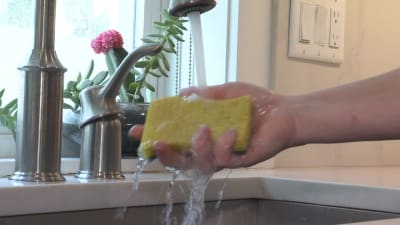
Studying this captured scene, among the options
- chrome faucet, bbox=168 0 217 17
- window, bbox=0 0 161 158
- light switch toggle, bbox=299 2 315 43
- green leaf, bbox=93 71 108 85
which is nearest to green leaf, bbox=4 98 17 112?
window, bbox=0 0 161 158

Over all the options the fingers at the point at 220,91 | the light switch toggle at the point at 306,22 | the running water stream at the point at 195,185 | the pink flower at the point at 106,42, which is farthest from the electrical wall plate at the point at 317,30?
the fingers at the point at 220,91

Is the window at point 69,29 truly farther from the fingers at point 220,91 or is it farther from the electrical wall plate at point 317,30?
the fingers at point 220,91

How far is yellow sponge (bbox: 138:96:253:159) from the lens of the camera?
29.1 inches

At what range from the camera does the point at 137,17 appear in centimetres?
153

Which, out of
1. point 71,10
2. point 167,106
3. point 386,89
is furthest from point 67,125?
point 386,89

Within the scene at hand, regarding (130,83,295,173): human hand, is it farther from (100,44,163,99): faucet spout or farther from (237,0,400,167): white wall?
(237,0,400,167): white wall

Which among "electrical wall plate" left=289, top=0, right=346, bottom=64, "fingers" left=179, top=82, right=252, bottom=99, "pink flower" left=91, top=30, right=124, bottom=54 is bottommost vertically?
"fingers" left=179, top=82, right=252, bottom=99

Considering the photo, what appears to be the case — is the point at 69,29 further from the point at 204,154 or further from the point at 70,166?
the point at 204,154

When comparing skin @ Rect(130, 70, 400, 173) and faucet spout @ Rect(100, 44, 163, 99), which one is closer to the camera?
skin @ Rect(130, 70, 400, 173)

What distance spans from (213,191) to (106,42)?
0.37 meters

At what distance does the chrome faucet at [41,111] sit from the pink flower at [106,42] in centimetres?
27

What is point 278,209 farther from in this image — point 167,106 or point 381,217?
point 167,106

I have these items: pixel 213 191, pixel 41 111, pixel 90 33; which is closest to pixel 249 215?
pixel 213 191

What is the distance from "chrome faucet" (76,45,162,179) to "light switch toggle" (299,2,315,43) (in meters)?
0.54
